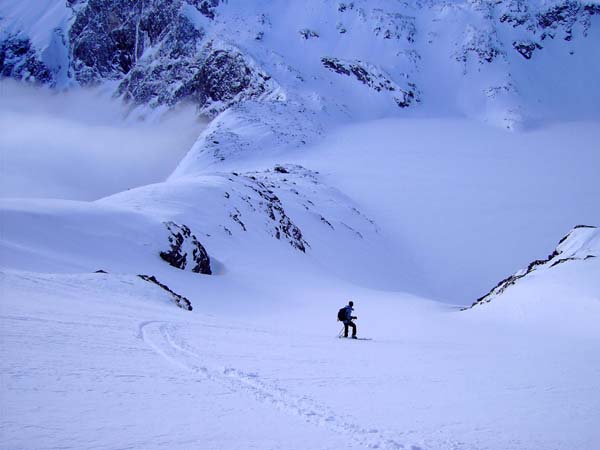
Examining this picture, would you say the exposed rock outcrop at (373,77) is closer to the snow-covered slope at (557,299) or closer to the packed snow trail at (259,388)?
the snow-covered slope at (557,299)

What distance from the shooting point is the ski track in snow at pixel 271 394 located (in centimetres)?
495

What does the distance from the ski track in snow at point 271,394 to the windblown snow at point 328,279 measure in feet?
0.16

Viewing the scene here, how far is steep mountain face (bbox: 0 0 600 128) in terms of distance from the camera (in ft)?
381

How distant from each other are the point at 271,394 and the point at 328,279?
26.6 m

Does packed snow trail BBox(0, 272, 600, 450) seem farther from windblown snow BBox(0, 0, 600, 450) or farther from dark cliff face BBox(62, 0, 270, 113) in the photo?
dark cliff face BBox(62, 0, 270, 113)

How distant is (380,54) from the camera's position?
138 meters

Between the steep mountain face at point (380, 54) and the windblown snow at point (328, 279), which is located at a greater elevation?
the steep mountain face at point (380, 54)

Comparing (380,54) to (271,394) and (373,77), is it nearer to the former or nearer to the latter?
(373,77)

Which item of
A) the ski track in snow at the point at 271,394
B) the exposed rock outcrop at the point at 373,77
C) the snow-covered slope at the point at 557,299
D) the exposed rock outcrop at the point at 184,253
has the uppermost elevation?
the exposed rock outcrop at the point at 373,77

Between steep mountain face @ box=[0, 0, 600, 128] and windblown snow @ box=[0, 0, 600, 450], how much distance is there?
4.36 ft

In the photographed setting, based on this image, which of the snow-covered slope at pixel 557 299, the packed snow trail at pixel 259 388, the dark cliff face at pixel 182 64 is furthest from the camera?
the dark cliff face at pixel 182 64

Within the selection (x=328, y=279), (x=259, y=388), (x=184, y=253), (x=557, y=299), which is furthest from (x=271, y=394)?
(x=328, y=279)

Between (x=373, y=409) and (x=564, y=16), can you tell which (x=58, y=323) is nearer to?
(x=373, y=409)

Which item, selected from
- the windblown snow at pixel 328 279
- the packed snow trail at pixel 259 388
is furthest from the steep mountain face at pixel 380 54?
the packed snow trail at pixel 259 388
